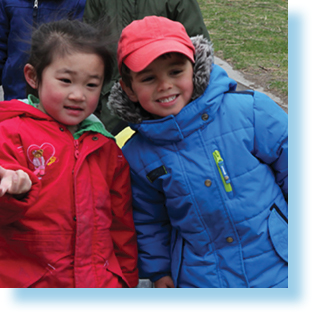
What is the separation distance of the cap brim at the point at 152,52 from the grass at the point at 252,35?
363 cm

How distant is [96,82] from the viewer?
203 centimetres

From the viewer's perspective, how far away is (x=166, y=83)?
1.94 m

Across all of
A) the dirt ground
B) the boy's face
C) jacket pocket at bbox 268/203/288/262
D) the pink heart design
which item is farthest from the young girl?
the dirt ground

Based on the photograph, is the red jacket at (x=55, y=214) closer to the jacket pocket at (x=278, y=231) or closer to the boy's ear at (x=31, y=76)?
the boy's ear at (x=31, y=76)

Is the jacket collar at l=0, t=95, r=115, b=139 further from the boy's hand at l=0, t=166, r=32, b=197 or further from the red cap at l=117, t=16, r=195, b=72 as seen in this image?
the boy's hand at l=0, t=166, r=32, b=197

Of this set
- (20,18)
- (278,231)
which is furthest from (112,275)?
(20,18)

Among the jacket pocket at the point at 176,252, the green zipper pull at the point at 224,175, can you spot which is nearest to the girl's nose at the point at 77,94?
the green zipper pull at the point at 224,175

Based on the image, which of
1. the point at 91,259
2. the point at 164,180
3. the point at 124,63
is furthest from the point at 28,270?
the point at 124,63

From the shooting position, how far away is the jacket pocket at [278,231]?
2.02 metres

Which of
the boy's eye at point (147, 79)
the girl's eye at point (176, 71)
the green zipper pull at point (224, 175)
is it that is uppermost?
the girl's eye at point (176, 71)

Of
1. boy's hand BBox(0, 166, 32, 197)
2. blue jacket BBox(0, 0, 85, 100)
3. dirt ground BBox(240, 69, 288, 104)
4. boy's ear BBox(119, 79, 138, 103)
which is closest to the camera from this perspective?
boy's hand BBox(0, 166, 32, 197)

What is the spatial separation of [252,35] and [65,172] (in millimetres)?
6810

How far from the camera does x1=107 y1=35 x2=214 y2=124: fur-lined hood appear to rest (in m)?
1.99

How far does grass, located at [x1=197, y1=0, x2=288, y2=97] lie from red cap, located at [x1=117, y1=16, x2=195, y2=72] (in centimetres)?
356
